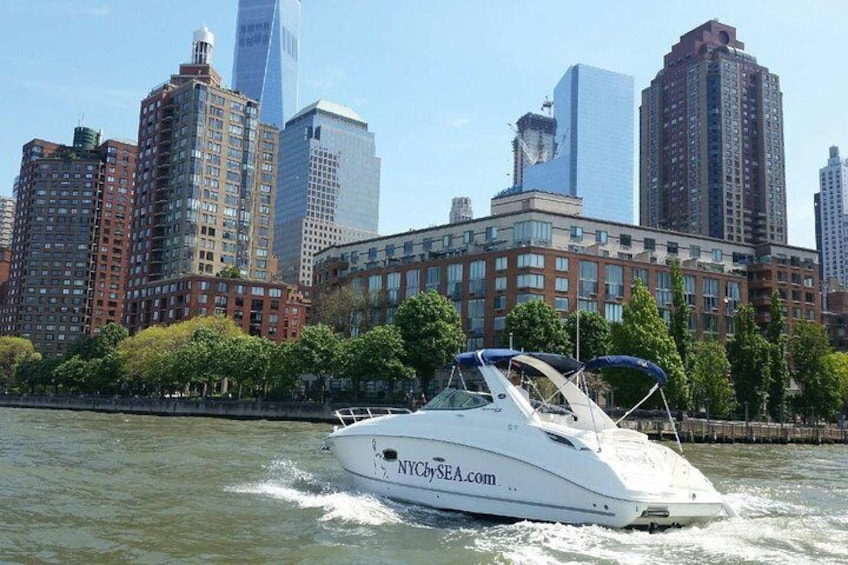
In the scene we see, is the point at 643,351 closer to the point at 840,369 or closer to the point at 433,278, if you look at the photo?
the point at 840,369

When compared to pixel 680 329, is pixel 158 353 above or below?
below

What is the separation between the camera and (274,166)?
6786 inches

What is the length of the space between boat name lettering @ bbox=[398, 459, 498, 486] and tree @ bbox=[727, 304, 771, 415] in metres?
64.3

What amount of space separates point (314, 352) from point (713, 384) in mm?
40530

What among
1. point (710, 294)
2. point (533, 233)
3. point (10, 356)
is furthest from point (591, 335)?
point (10, 356)

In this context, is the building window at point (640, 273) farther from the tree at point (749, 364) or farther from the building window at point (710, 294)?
the tree at point (749, 364)

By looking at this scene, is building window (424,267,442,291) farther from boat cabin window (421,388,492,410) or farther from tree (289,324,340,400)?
boat cabin window (421,388,492,410)

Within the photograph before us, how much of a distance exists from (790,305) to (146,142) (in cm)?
12377

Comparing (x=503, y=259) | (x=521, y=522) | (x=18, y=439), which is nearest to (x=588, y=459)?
(x=521, y=522)

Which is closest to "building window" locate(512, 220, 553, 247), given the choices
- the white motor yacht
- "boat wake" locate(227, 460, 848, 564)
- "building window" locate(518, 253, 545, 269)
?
"building window" locate(518, 253, 545, 269)

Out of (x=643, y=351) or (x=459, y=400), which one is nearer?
(x=459, y=400)

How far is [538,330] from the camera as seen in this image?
262 feet

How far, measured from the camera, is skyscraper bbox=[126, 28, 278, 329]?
15575 cm

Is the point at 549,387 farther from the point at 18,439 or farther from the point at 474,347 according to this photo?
the point at 474,347
